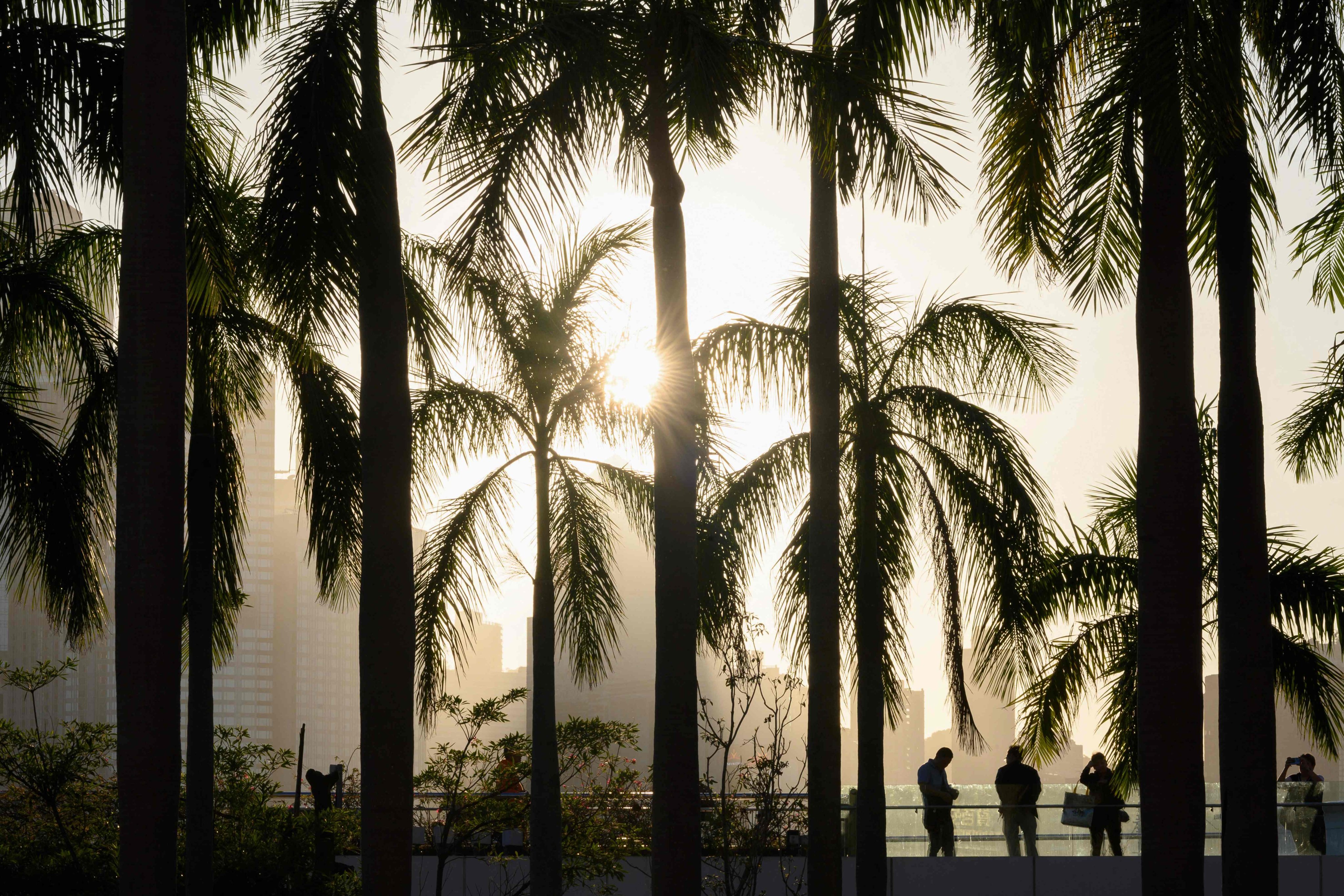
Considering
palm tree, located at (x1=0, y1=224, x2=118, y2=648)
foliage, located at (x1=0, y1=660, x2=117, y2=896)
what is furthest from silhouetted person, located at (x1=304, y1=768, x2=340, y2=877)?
palm tree, located at (x1=0, y1=224, x2=118, y2=648)

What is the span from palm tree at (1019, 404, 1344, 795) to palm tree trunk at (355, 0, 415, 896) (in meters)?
7.44

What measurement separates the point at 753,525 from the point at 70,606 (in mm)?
6111

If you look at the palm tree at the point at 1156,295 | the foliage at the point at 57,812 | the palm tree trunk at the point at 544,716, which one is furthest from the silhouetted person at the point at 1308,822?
the foliage at the point at 57,812

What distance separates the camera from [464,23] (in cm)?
898

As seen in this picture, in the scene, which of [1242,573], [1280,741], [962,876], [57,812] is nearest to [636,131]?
[1242,573]

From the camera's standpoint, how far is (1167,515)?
7043 millimetres

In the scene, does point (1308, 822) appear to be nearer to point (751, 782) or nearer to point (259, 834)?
point (751, 782)

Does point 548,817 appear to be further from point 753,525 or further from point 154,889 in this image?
point 154,889

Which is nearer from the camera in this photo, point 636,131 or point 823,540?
point 636,131

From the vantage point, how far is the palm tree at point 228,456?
1102 cm

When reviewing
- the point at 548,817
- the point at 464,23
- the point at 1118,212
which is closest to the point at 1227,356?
the point at 1118,212

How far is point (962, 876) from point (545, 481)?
632 cm

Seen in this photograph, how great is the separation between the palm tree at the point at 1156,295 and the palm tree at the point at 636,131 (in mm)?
1831

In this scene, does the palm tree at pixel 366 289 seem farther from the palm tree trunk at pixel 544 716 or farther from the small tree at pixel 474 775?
the palm tree trunk at pixel 544 716
